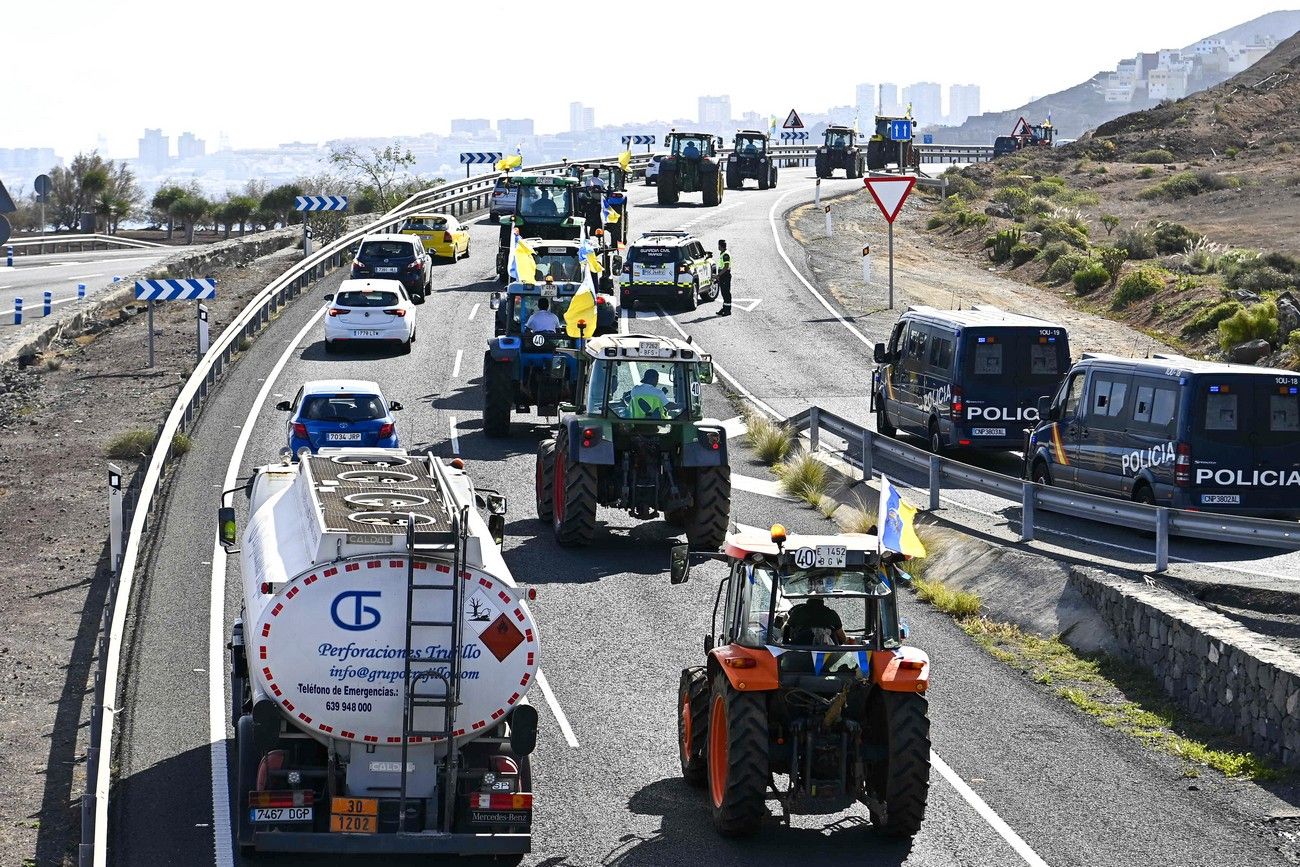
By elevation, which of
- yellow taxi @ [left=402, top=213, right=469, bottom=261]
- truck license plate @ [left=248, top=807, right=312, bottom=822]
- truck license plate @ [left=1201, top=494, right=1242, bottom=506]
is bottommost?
truck license plate @ [left=248, top=807, right=312, bottom=822]

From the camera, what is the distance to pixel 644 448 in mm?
22156

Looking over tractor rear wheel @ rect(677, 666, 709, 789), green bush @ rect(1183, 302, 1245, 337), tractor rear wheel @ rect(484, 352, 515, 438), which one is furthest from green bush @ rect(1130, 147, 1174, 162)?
tractor rear wheel @ rect(677, 666, 709, 789)

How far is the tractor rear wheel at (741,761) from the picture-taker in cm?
1201

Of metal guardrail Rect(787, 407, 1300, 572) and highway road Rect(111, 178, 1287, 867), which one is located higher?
metal guardrail Rect(787, 407, 1300, 572)

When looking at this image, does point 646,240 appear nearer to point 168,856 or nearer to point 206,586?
point 206,586

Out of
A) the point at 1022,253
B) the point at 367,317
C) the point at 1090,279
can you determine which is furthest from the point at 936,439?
the point at 1022,253

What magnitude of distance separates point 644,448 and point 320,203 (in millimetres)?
30443

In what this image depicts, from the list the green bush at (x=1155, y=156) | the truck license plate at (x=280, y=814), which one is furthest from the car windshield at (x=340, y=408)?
the green bush at (x=1155, y=156)

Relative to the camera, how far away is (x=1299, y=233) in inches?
2158

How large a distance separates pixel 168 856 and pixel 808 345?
94.2 feet

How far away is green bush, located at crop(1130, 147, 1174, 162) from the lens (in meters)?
81.9

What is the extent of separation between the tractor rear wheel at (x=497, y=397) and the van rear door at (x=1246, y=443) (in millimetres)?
12192

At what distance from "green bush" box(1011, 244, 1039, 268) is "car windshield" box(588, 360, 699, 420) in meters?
33.8

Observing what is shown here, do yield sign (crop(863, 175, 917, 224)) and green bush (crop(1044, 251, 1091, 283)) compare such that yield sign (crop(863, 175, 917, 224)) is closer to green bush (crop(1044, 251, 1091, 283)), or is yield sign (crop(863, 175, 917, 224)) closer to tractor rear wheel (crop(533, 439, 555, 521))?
green bush (crop(1044, 251, 1091, 283))
